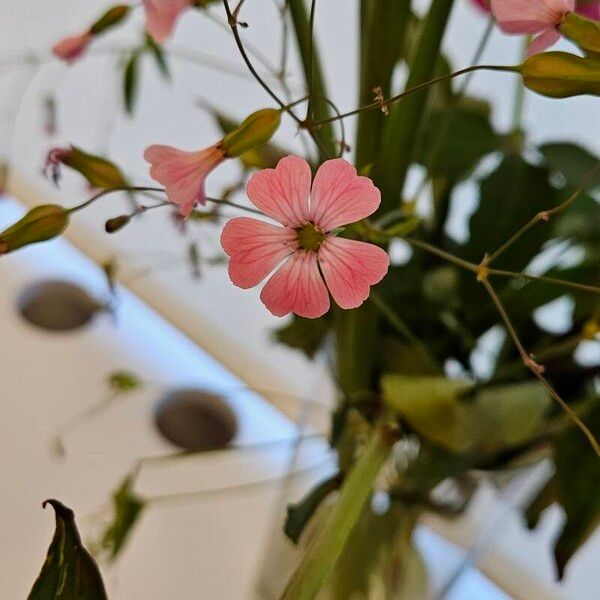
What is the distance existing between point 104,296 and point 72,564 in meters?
0.38

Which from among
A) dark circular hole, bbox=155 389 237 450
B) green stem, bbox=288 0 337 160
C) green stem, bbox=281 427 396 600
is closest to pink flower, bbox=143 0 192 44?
green stem, bbox=288 0 337 160

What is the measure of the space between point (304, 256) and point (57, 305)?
43 centimetres

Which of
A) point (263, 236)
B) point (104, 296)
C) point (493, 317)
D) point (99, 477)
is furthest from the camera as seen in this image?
point (104, 296)

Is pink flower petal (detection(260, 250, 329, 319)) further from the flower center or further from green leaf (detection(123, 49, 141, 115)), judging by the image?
green leaf (detection(123, 49, 141, 115))

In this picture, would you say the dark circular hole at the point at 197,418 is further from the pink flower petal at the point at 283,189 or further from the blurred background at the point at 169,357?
the pink flower petal at the point at 283,189

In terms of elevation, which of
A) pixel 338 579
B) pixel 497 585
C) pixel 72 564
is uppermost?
pixel 72 564

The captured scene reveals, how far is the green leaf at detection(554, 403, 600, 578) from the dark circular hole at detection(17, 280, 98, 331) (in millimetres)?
349

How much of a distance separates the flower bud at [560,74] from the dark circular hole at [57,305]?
0.42 meters

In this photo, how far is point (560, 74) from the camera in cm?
16

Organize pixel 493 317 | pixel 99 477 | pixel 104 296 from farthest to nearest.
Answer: pixel 104 296
pixel 99 477
pixel 493 317

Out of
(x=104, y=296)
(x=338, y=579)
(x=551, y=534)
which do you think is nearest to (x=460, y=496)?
(x=338, y=579)

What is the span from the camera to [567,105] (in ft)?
1.42

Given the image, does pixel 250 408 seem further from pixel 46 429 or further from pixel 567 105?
pixel 567 105

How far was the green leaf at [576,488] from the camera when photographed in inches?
10.2
